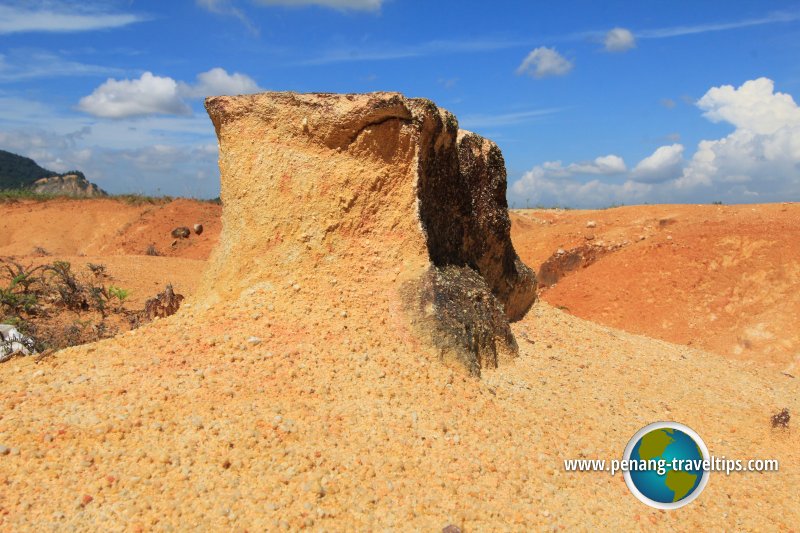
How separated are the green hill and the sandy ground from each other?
4258 cm

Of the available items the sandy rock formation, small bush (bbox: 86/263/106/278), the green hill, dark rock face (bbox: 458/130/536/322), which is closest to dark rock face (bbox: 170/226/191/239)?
small bush (bbox: 86/263/106/278)

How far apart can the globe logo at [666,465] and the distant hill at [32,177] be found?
32.6 meters

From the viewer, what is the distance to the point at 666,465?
3.77 m

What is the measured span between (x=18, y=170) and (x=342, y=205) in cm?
4696

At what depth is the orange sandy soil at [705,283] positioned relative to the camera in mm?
9336

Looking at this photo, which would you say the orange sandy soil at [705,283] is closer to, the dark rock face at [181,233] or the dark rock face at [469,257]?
the dark rock face at [469,257]

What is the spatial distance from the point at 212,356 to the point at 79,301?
5058 mm

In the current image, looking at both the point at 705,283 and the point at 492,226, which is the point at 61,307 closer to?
the point at 492,226

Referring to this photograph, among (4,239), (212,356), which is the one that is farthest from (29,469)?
(4,239)

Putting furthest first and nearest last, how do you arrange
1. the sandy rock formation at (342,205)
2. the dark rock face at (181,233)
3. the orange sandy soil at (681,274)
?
the dark rock face at (181,233) < the orange sandy soil at (681,274) < the sandy rock formation at (342,205)

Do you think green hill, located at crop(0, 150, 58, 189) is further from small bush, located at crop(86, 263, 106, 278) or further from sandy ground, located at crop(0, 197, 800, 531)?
sandy ground, located at crop(0, 197, 800, 531)

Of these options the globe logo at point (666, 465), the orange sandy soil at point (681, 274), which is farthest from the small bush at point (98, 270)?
the globe logo at point (666, 465)

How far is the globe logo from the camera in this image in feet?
A: 11.8

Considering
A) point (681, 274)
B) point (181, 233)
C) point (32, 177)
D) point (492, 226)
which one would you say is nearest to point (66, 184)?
point (32, 177)
